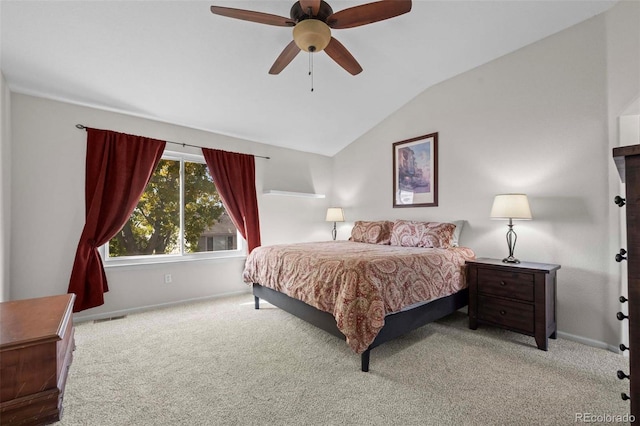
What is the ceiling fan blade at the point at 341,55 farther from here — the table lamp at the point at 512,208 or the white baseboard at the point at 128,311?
the white baseboard at the point at 128,311

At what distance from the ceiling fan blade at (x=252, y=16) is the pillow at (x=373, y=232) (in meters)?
2.72

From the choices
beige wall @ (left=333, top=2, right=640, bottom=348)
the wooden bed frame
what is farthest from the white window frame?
beige wall @ (left=333, top=2, right=640, bottom=348)

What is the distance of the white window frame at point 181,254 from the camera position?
3.29 meters

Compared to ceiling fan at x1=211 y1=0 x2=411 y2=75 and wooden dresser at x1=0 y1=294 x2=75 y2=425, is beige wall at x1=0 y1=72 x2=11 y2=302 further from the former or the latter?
ceiling fan at x1=211 y1=0 x2=411 y2=75

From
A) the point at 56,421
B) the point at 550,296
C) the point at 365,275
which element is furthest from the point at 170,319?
the point at 550,296

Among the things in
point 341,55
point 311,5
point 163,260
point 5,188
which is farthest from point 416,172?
point 5,188

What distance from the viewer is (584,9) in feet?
8.03

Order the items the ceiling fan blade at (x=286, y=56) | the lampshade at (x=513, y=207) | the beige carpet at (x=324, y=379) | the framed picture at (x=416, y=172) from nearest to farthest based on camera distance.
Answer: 1. the beige carpet at (x=324, y=379)
2. the ceiling fan blade at (x=286, y=56)
3. the lampshade at (x=513, y=207)
4. the framed picture at (x=416, y=172)

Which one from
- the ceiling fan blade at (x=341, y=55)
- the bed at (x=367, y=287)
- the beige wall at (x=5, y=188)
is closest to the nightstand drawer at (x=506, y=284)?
the bed at (x=367, y=287)

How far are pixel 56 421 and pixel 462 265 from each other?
331 centimetres

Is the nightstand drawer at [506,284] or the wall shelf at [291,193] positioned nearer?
the nightstand drawer at [506,284]

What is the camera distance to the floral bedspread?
200 cm

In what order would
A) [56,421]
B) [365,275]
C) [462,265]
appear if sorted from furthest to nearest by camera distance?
[462,265], [365,275], [56,421]

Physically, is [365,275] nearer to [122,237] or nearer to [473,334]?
[473,334]
